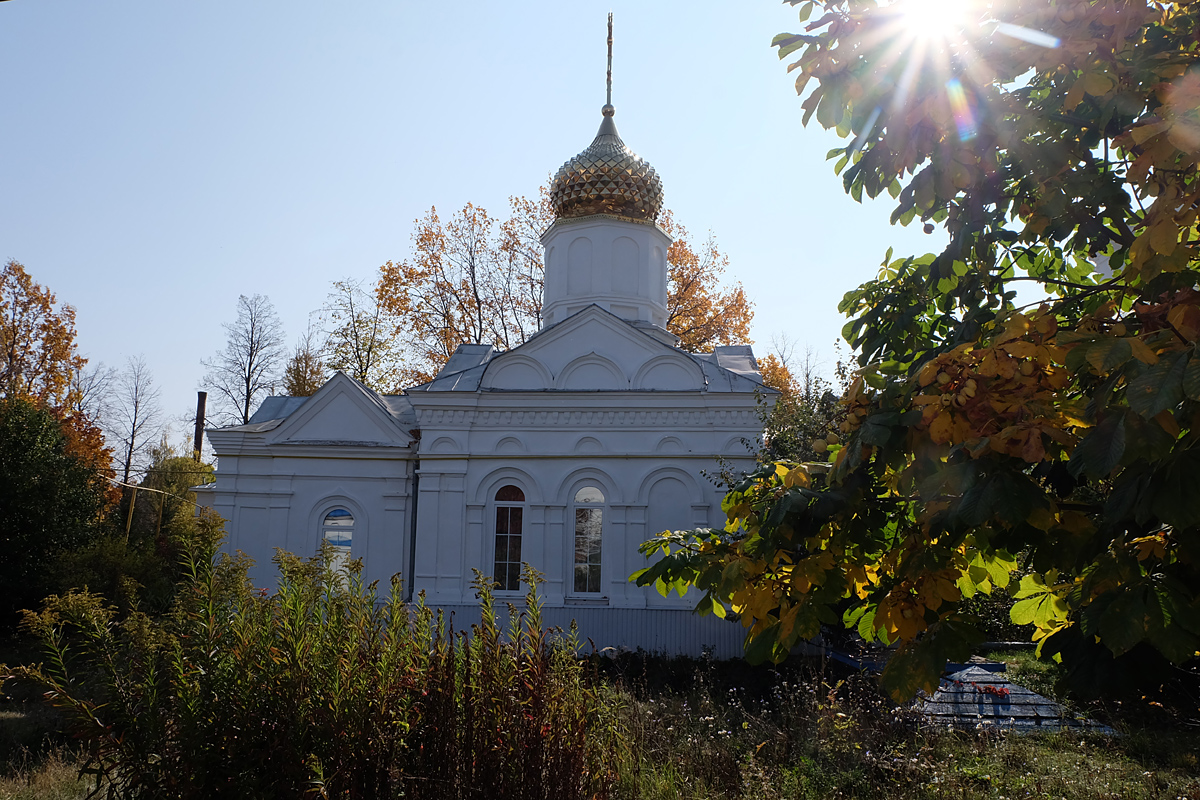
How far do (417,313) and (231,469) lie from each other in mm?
14255

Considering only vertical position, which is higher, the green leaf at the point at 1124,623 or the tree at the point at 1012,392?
the tree at the point at 1012,392

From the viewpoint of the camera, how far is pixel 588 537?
48.3 ft

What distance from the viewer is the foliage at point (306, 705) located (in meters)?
3.89

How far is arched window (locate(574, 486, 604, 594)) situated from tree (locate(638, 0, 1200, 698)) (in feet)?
36.1

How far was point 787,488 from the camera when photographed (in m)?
3.03

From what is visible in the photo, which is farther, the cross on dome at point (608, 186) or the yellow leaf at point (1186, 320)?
the cross on dome at point (608, 186)

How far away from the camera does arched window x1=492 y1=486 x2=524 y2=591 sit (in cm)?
1466

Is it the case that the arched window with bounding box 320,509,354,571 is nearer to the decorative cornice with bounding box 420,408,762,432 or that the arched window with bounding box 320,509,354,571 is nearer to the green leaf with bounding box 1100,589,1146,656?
the decorative cornice with bounding box 420,408,762,432

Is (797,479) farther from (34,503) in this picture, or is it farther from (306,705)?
(34,503)

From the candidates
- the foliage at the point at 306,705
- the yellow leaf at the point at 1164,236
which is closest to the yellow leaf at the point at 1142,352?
the yellow leaf at the point at 1164,236

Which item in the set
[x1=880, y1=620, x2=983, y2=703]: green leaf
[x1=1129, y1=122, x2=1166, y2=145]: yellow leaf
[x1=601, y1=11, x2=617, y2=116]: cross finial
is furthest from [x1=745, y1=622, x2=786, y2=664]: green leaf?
[x1=601, y1=11, x2=617, y2=116]: cross finial

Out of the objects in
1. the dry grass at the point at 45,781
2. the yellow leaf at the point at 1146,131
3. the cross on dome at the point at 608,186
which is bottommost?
the dry grass at the point at 45,781

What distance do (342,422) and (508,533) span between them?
144 inches

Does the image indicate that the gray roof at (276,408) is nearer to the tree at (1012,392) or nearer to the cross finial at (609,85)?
the cross finial at (609,85)
